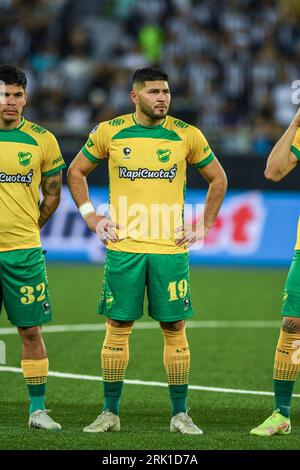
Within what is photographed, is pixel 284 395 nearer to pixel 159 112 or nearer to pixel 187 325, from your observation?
pixel 159 112

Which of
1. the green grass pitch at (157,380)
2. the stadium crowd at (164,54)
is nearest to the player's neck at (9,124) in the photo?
the green grass pitch at (157,380)

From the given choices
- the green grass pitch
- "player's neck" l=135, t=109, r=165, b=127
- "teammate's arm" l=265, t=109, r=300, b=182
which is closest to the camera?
the green grass pitch

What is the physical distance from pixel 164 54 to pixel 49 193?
567 inches

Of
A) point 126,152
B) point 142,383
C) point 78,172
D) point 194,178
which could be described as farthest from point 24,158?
point 194,178

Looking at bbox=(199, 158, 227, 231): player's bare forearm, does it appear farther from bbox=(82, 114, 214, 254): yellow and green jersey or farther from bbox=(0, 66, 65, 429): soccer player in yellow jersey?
bbox=(0, 66, 65, 429): soccer player in yellow jersey

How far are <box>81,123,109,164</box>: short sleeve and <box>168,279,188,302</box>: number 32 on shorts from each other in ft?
3.23

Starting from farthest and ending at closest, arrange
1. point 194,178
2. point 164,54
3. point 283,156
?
point 164,54
point 194,178
point 283,156

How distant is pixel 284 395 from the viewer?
745 cm

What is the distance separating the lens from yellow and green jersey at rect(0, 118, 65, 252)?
7.43m

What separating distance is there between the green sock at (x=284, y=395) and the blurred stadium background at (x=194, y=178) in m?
0.32

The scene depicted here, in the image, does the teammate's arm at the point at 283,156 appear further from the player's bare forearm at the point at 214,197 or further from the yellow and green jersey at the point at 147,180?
the yellow and green jersey at the point at 147,180

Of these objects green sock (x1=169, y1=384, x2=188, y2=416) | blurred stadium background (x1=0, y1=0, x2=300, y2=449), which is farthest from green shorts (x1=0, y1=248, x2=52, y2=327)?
green sock (x1=169, y1=384, x2=188, y2=416)

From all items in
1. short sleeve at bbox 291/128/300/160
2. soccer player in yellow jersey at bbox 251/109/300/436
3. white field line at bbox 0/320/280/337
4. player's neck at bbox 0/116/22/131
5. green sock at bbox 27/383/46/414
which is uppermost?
player's neck at bbox 0/116/22/131

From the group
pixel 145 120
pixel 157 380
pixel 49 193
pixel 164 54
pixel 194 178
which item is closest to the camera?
pixel 145 120
